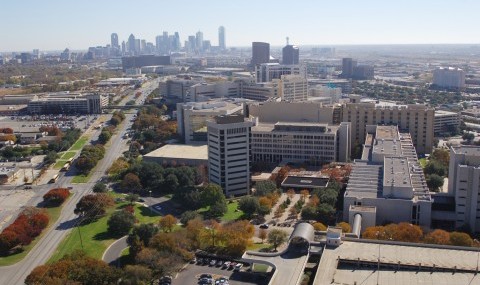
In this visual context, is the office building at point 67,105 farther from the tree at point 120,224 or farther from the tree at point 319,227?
the tree at point 319,227

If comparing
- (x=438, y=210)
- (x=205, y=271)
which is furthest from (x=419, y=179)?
(x=205, y=271)

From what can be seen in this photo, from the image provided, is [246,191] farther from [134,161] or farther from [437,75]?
[437,75]

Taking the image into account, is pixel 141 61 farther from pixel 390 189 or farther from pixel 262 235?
pixel 390 189

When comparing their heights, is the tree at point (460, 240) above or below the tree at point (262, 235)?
above

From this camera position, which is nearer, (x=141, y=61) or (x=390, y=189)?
(x=390, y=189)

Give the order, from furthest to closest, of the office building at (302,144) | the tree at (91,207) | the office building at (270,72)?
the office building at (270,72) → the office building at (302,144) → the tree at (91,207)

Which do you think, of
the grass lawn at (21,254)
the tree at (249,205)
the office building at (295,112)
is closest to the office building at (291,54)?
the office building at (295,112)

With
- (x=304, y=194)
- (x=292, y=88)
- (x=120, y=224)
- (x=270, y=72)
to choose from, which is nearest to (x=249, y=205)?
(x=304, y=194)
